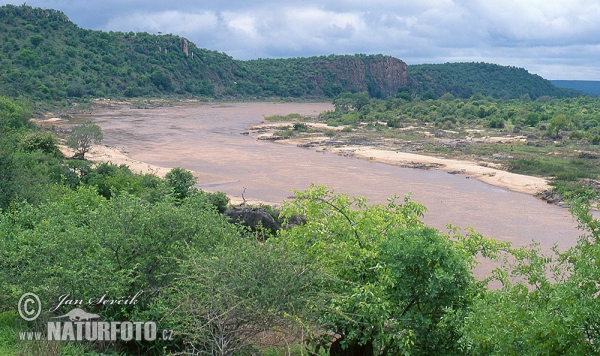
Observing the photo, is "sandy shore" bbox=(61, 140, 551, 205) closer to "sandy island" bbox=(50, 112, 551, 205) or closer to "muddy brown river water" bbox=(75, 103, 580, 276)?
"sandy island" bbox=(50, 112, 551, 205)

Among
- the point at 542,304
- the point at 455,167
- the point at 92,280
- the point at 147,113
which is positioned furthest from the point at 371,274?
the point at 147,113

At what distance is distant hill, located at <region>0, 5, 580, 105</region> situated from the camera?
290ft

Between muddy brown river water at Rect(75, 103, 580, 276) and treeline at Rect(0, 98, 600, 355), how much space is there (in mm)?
Answer: 7282

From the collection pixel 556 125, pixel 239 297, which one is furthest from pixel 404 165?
pixel 239 297

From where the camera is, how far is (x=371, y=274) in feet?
31.1

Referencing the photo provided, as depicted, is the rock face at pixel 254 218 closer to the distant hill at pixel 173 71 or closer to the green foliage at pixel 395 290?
the green foliage at pixel 395 290

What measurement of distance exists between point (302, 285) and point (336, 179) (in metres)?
26.5

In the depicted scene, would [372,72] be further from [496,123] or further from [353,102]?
[496,123]

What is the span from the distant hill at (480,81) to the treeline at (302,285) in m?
156

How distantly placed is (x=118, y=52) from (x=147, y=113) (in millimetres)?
44554

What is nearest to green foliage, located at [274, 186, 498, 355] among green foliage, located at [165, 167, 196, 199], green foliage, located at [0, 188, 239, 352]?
green foliage, located at [0, 188, 239, 352]

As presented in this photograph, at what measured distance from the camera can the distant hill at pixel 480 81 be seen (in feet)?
547

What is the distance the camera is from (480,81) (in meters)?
179

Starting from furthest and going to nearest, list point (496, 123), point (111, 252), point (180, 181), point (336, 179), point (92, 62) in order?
point (92, 62) → point (496, 123) → point (336, 179) → point (180, 181) → point (111, 252)
